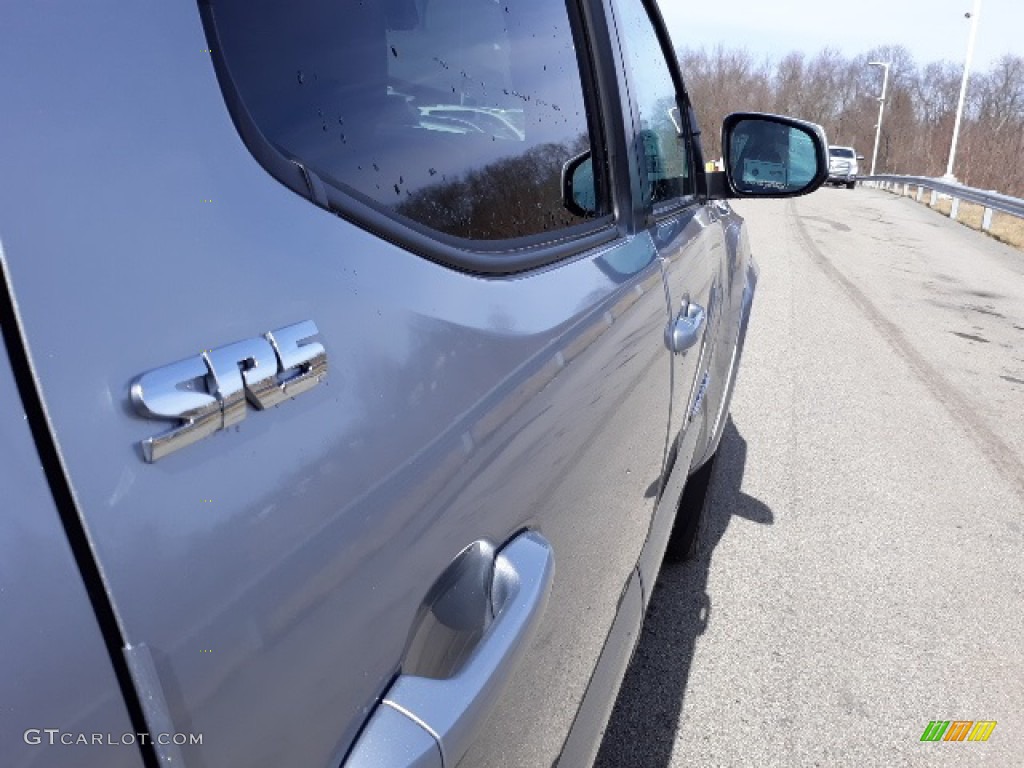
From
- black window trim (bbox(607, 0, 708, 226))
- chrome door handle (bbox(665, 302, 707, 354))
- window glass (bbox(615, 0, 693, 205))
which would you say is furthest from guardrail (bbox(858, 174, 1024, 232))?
chrome door handle (bbox(665, 302, 707, 354))

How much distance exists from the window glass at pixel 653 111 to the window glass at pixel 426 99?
44 centimetres

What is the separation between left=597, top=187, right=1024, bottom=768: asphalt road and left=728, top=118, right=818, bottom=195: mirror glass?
157cm

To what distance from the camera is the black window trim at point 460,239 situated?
32.5 inches

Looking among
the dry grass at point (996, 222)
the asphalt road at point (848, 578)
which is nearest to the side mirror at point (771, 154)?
the asphalt road at point (848, 578)

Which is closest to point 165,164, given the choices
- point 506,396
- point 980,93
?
point 506,396

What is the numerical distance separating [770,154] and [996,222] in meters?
20.0

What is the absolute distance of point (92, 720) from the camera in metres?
0.58

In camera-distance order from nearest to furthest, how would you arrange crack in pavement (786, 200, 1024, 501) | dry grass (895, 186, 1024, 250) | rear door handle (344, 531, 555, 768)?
rear door handle (344, 531, 555, 768), crack in pavement (786, 200, 1024, 501), dry grass (895, 186, 1024, 250)

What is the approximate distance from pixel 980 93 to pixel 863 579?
250 ft

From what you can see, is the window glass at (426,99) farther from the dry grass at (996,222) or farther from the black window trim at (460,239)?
the dry grass at (996,222)

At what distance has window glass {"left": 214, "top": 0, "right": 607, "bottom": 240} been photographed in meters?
0.95

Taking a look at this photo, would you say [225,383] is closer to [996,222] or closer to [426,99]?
[426,99]

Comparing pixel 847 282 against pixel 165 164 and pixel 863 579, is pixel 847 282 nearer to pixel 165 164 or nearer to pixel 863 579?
Answer: pixel 863 579

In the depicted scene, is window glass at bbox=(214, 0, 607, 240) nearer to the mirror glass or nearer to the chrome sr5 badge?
the chrome sr5 badge
